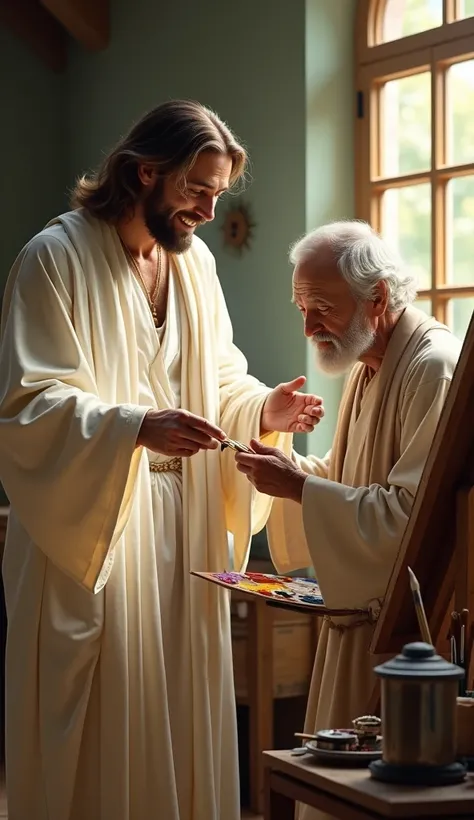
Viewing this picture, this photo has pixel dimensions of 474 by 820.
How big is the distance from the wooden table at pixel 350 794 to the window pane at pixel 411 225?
3036 millimetres

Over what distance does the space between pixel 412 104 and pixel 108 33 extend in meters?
1.84

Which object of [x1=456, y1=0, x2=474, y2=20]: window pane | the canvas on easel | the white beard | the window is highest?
[x1=456, y1=0, x2=474, y2=20]: window pane

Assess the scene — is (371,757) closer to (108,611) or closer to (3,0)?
(108,611)

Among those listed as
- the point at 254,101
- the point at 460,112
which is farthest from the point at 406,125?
the point at 254,101

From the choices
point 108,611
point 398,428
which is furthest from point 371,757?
point 108,611

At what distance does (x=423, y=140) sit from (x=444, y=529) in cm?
274

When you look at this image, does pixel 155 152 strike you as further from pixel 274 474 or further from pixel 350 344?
pixel 274 474

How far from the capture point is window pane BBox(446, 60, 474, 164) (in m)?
4.64

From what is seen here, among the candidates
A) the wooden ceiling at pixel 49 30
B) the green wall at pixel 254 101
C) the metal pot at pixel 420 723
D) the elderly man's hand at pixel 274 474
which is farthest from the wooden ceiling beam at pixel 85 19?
the metal pot at pixel 420 723

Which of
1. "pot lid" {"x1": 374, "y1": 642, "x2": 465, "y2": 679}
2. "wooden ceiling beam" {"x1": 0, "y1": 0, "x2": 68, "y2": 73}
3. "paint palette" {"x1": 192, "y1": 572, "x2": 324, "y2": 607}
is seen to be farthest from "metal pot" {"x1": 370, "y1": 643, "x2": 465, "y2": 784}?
"wooden ceiling beam" {"x1": 0, "y1": 0, "x2": 68, "y2": 73}

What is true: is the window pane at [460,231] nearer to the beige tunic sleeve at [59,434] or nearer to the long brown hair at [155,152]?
the long brown hair at [155,152]

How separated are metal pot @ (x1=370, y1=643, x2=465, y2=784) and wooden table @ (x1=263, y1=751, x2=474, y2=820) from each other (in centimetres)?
2

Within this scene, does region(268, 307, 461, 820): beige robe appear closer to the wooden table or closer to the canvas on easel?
the canvas on easel

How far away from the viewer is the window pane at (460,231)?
467 cm
